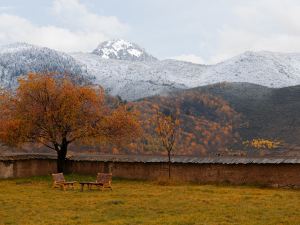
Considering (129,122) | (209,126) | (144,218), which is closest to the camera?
(144,218)

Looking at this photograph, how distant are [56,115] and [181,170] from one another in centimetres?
907

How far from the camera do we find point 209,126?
105 metres

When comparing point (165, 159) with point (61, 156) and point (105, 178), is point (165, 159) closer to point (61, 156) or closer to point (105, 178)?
point (105, 178)

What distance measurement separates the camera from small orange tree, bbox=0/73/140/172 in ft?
109

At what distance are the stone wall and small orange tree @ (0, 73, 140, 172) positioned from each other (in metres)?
1.86

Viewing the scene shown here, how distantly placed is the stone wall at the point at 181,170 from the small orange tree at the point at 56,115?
186cm

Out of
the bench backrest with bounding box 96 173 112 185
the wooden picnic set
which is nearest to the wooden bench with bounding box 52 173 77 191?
the wooden picnic set

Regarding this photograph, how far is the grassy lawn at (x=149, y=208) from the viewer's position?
48.4 feet

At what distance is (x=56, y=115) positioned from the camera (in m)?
33.5

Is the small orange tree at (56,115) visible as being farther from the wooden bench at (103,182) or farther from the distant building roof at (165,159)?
the wooden bench at (103,182)

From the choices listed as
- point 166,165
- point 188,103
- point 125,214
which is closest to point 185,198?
point 125,214

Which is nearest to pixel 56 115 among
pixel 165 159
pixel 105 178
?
pixel 165 159

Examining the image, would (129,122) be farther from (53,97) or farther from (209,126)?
(209,126)

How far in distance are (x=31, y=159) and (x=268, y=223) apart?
24.2 meters
